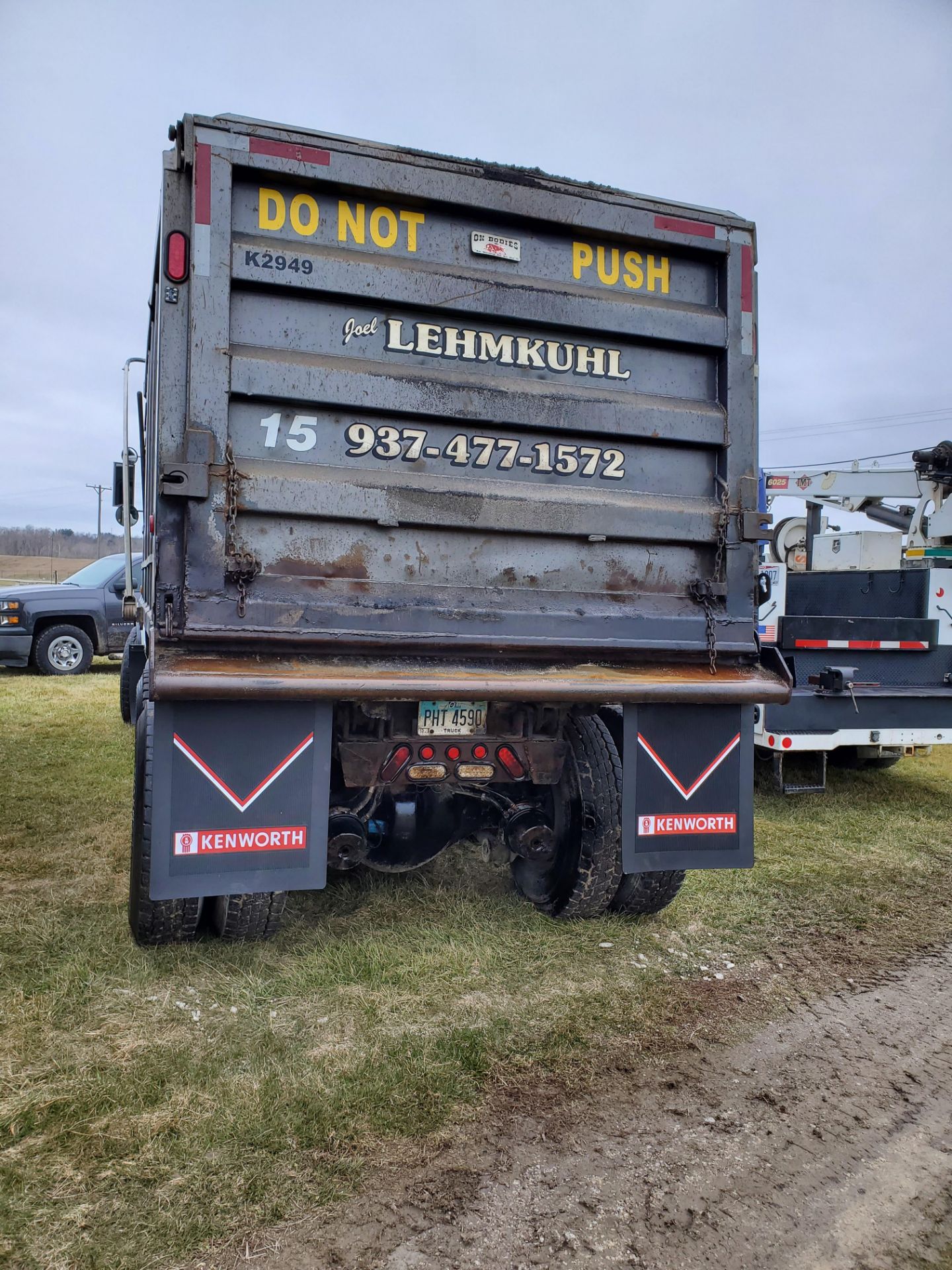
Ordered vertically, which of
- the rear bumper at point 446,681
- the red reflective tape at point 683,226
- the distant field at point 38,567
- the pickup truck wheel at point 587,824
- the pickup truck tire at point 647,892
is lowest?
the pickup truck tire at point 647,892

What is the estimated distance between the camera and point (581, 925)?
3910 millimetres

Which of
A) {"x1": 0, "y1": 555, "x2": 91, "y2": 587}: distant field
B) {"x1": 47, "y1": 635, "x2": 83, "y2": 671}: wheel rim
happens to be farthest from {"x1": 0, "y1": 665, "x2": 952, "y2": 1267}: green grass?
{"x1": 0, "y1": 555, "x2": 91, "y2": 587}: distant field

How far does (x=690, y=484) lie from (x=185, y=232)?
6.94ft

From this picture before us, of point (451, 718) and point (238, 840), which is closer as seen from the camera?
point (238, 840)

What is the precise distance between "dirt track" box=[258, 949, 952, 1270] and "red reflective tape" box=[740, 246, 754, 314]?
9.37ft

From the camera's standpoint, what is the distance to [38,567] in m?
71.6

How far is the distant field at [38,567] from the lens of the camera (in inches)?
2436

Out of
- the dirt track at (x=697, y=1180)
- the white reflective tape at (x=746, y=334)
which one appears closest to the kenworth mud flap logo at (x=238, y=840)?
the dirt track at (x=697, y=1180)

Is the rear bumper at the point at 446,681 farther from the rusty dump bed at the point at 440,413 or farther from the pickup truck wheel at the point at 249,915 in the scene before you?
the pickup truck wheel at the point at 249,915

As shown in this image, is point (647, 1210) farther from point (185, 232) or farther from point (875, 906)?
point (185, 232)

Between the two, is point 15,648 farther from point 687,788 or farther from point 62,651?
point 687,788

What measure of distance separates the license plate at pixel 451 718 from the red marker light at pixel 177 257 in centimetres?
172

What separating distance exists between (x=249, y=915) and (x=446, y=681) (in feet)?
4.10

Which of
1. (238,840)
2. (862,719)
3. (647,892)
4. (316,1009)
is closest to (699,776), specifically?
(647,892)
